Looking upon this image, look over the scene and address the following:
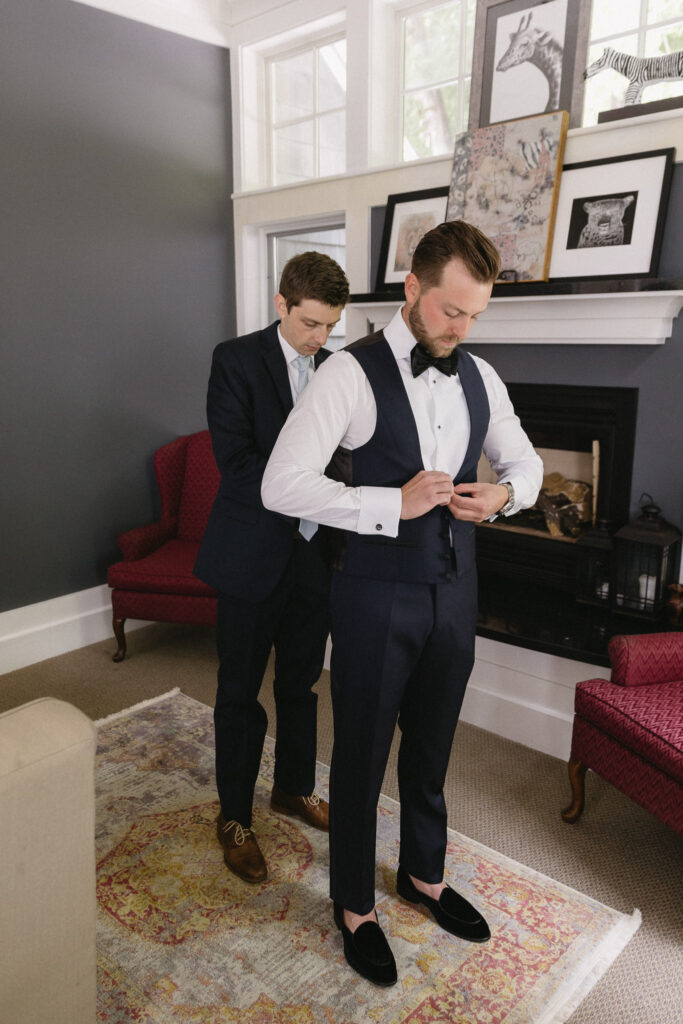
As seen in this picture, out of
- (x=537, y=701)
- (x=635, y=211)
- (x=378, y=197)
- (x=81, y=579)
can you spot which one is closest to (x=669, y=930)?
(x=537, y=701)

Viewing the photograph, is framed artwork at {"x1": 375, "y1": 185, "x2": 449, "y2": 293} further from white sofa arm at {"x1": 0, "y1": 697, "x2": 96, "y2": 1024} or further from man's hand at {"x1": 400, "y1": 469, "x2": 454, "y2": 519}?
white sofa arm at {"x1": 0, "y1": 697, "x2": 96, "y2": 1024}

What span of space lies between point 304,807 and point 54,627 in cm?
182

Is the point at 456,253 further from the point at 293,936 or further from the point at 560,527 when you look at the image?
the point at 560,527

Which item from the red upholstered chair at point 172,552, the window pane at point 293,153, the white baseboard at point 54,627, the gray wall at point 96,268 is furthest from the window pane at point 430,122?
the white baseboard at point 54,627

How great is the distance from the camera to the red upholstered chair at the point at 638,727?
77.8 inches

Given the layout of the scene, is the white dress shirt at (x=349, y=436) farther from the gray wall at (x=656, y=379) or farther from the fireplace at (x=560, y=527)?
the gray wall at (x=656, y=379)

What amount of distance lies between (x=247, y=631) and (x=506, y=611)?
142 cm

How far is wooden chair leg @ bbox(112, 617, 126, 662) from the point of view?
3496 millimetres

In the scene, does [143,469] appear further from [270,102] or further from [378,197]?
[270,102]

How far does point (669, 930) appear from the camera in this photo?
6.26ft

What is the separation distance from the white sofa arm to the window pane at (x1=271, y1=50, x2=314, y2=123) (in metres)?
3.77

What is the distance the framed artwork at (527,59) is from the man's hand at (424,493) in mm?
2148

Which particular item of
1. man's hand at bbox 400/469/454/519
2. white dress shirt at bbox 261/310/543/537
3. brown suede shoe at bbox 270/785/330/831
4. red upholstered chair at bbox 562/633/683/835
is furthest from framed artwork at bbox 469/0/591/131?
brown suede shoe at bbox 270/785/330/831

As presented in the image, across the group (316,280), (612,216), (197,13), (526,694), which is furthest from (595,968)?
(197,13)
